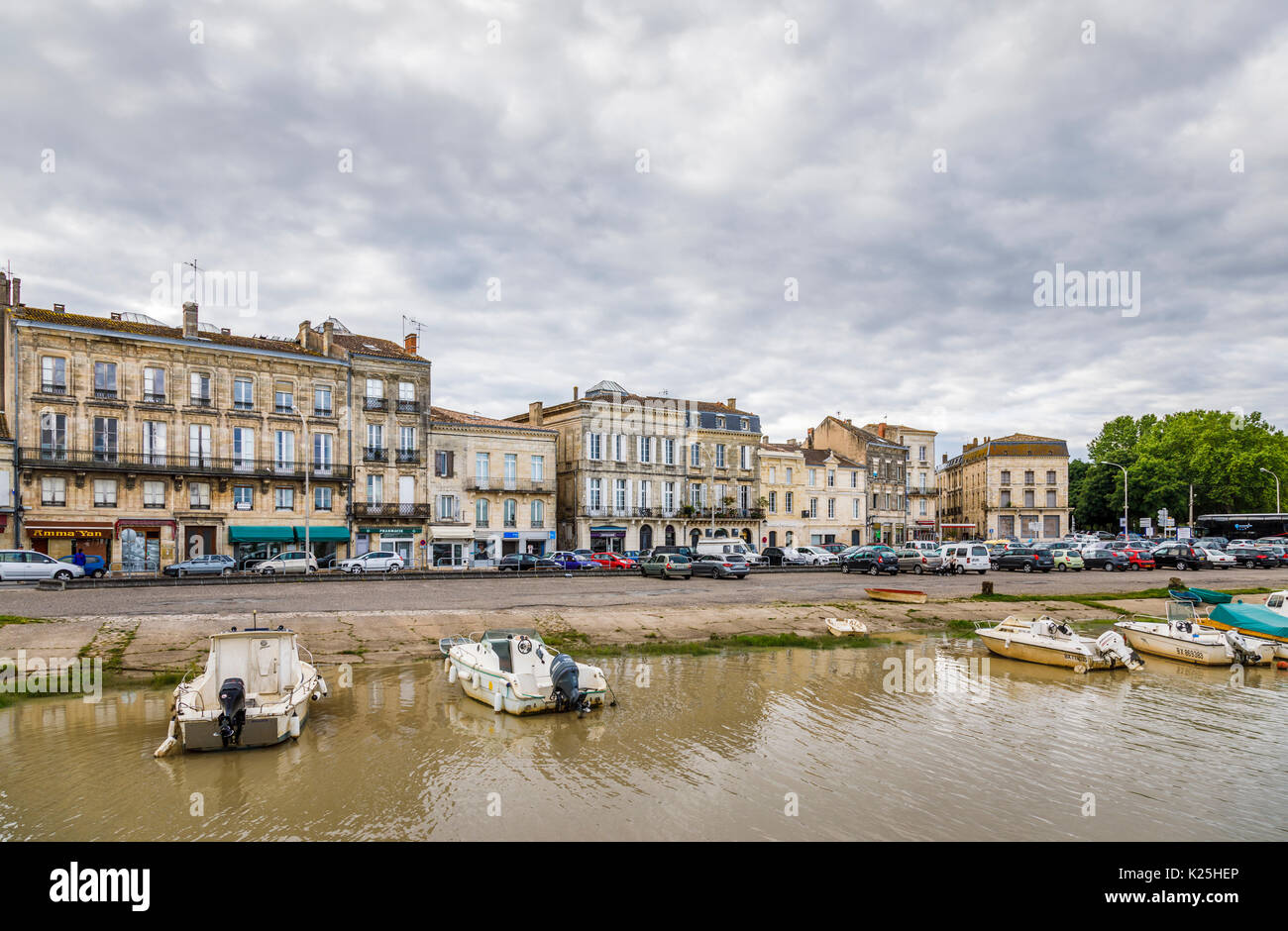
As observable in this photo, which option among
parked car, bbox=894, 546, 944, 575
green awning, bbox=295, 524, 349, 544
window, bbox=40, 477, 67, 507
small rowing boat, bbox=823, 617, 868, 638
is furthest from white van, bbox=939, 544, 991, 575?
window, bbox=40, 477, 67, 507

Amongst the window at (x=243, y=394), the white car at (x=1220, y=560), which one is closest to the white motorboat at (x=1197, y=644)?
the white car at (x=1220, y=560)

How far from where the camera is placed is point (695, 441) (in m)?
65.8

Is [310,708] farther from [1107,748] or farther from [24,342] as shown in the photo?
[24,342]

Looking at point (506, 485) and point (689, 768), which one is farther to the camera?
point (506, 485)

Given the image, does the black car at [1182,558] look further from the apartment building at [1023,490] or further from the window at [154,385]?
the window at [154,385]

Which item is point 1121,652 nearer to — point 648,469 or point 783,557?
Result: point 783,557

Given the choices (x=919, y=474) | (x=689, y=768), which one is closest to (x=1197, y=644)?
(x=689, y=768)

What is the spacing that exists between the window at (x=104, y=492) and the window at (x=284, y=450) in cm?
803

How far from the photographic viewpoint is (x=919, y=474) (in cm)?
Result: 8294

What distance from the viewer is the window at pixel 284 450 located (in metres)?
47.8

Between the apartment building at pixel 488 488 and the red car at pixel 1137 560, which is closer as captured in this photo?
the red car at pixel 1137 560

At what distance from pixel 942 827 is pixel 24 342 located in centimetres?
4766

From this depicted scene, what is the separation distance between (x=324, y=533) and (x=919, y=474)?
58.5 metres
